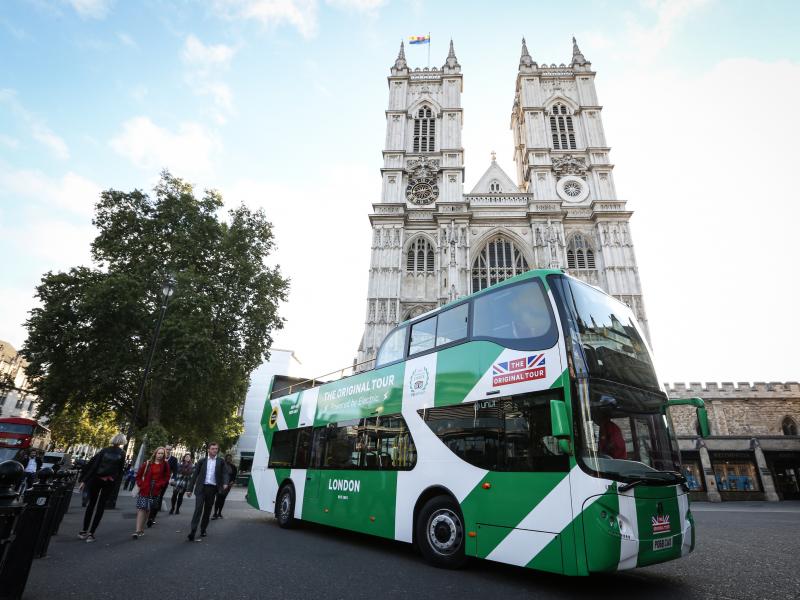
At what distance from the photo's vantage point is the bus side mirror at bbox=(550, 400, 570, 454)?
146 inches

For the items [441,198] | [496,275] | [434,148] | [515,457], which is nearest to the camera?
[515,457]

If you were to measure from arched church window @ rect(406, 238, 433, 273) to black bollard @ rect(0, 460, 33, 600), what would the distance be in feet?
88.3

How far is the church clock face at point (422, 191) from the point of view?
32.2 m

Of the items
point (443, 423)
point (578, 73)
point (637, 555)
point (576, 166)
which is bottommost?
point (637, 555)

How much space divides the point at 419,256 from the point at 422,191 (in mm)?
5818

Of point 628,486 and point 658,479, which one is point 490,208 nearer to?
point 658,479

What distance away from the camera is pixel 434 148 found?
34.5 m

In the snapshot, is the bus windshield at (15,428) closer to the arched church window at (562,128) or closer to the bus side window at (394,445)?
the bus side window at (394,445)

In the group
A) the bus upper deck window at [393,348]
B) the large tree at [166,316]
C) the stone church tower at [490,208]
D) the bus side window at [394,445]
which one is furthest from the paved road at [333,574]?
the stone church tower at [490,208]

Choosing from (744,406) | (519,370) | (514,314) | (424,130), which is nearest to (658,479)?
(519,370)

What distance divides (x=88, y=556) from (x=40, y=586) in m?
1.48

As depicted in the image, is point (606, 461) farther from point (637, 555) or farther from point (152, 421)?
point (152, 421)

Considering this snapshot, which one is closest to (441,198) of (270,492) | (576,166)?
(576,166)

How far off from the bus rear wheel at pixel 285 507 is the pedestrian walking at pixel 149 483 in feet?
7.35
